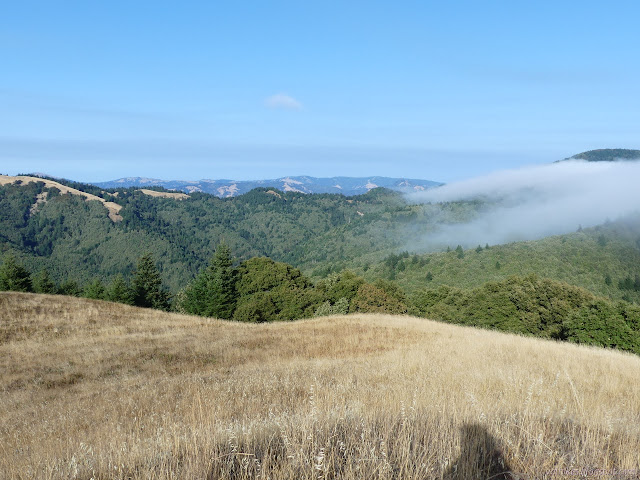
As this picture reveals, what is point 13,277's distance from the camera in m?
61.9

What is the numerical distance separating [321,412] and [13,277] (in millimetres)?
74758

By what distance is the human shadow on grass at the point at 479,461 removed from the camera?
3.37 m

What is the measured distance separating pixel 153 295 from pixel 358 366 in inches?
2457

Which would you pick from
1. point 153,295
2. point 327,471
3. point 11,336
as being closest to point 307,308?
point 153,295

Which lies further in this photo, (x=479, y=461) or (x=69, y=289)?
(x=69, y=289)

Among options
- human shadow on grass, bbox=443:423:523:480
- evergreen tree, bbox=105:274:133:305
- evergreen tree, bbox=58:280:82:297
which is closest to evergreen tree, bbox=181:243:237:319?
evergreen tree, bbox=105:274:133:305

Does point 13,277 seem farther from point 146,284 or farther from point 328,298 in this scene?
point 328,298

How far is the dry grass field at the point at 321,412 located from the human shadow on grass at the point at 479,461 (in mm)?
18

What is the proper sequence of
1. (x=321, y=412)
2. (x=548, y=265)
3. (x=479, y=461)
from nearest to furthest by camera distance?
(x=479, y=461)
(x=321, y=412)
(x=548, y=265)

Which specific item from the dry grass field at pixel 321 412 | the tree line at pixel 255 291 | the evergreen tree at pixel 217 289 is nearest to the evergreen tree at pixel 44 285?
the tree line at pixel 255 291

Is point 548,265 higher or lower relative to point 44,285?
lower

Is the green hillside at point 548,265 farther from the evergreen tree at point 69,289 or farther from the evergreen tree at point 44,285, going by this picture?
the evergreen tree at point 44,285

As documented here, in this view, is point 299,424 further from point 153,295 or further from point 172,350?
point 153,295

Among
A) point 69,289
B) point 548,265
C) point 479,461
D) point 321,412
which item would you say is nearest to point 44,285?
point 69,289
